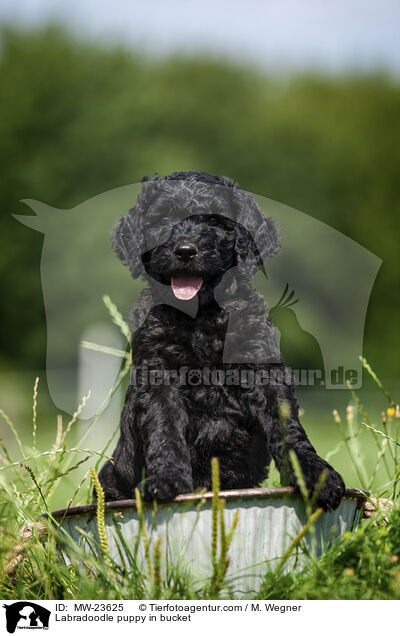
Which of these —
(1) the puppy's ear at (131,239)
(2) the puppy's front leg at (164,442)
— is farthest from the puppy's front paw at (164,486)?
(1) the puppy's ear at (131,239)

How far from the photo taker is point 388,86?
11.5m

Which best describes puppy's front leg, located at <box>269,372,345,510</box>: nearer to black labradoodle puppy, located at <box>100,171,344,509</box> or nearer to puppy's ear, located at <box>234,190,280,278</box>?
black labradoodle puppy, located at <box>100,171,344,509</box>

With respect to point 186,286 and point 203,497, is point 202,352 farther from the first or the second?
point 203,497

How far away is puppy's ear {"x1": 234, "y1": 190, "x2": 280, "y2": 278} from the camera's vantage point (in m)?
2.53

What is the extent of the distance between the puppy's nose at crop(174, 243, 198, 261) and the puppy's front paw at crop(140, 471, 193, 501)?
792mm

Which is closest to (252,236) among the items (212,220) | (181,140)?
(212,220)

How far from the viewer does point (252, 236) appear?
2.59 m

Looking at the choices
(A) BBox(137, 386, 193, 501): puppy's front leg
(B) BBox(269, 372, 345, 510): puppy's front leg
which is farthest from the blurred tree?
(A) BBox(137, 386, 193, 501): puppy's front leg

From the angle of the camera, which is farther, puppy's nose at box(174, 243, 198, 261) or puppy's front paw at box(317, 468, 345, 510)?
puppy's nose at box(174, 243, 198, 261)

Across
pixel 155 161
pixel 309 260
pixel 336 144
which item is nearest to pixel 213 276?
pixel 309 260

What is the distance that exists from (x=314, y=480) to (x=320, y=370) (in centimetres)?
179

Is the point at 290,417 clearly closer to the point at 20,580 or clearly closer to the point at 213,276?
the point at 213,276

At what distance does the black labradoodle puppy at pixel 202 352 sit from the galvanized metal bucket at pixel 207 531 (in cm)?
18
